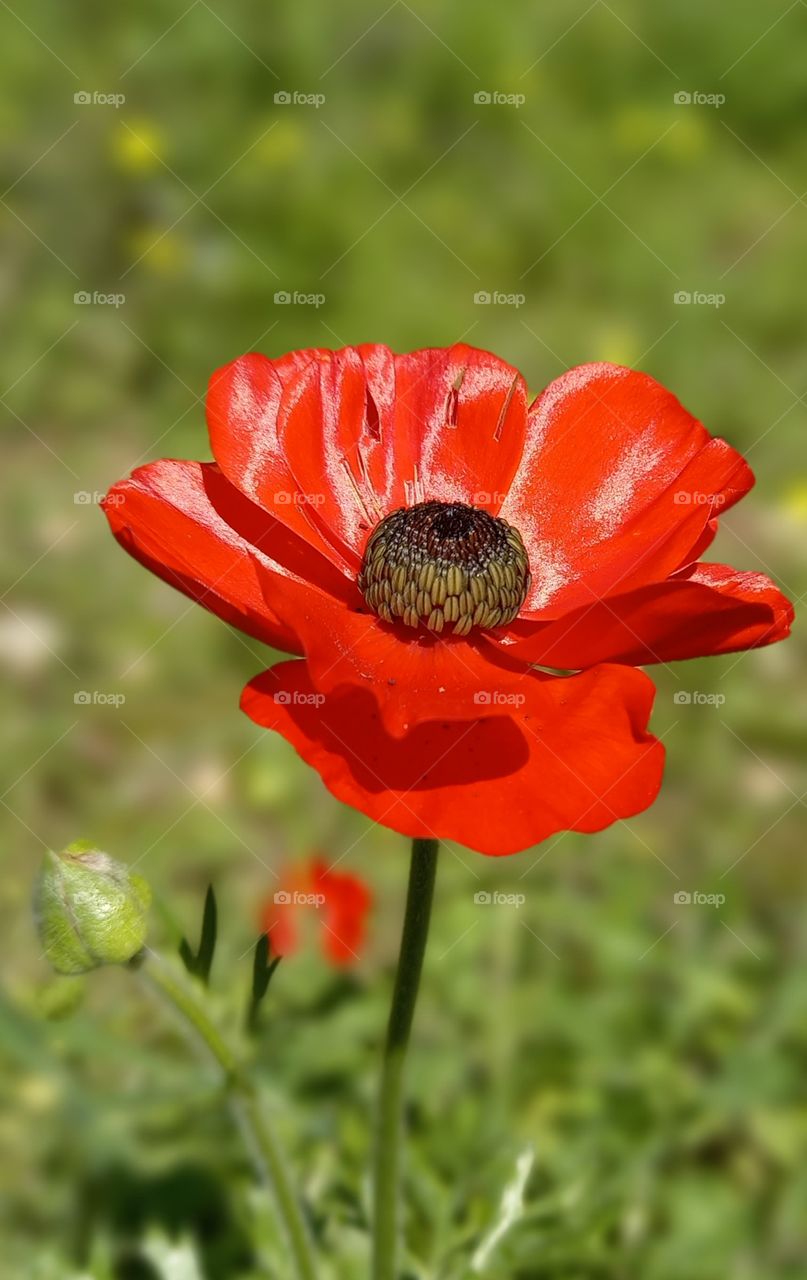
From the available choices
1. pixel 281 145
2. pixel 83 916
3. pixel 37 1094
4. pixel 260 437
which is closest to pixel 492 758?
pixel 83 916

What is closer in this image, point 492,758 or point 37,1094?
point 492,758

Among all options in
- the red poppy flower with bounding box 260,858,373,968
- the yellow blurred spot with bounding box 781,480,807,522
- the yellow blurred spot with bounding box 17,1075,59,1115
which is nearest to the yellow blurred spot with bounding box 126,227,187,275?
the yellow blurred spot with bounding box 781,480,807,522

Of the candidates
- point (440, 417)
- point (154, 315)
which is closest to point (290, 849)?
point (440, 417)

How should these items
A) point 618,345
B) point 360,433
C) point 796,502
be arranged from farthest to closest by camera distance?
point 618,345
point 796,502
point 360,433

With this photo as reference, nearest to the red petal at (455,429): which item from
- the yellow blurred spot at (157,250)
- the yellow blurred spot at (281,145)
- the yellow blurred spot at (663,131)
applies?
the yellow blurred spot at (157,250)

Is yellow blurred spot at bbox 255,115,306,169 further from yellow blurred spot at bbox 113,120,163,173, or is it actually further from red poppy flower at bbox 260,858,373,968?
red poppy flower at bbox 260,858,373,968

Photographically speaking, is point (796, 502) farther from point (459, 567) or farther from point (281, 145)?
point (459, 567)

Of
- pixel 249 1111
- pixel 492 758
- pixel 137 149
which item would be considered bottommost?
pixel 249 1111

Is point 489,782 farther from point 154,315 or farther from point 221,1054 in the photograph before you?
point 154,315
